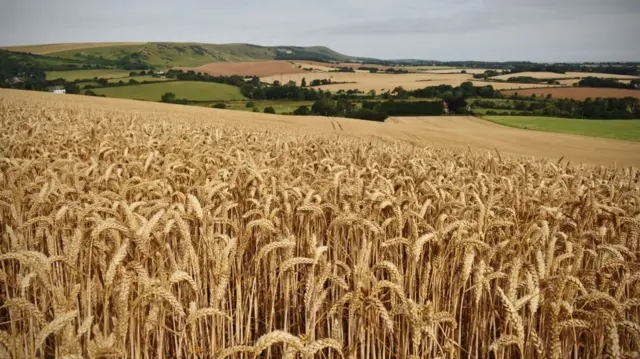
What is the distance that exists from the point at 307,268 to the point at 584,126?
48332 millimetres

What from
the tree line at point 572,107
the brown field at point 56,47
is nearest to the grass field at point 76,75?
the brown field at point 56,47

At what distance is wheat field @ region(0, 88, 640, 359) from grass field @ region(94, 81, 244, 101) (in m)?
65.9

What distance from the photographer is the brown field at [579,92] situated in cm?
5612

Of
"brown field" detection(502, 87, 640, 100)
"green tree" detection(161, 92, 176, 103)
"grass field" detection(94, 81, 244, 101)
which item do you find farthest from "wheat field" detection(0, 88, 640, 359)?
"grass field" detection(94, 81, 244, 101)

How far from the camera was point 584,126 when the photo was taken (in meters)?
43.2

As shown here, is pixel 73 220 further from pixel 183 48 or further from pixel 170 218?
pixel 183 48

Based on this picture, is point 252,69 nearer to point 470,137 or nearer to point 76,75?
point 76,75

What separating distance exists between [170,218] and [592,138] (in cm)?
4138

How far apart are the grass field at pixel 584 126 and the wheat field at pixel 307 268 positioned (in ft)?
122

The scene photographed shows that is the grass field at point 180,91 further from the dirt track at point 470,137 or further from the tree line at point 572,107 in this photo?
the tree line at point 572,107

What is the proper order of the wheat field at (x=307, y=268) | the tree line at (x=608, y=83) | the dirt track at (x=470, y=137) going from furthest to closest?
1. the tree line at (x=608, y=83)
2. the dirt track at (x=470, y=137)
3. the wheat field at (x=307, y=268)

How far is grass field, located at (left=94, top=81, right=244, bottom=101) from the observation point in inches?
2712

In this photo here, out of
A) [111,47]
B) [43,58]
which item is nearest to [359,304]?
[43,58]

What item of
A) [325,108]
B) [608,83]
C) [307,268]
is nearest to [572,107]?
[608,83]
